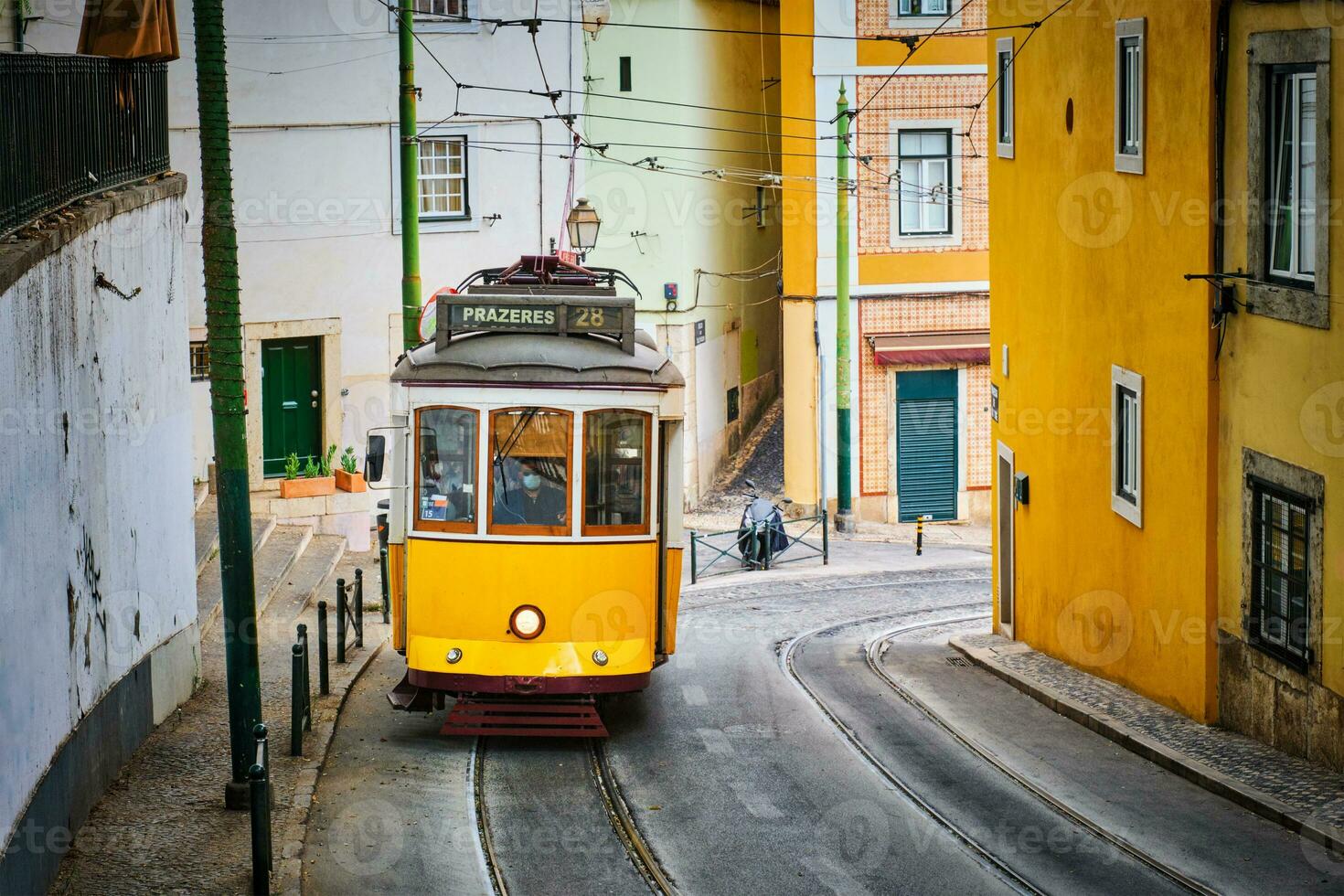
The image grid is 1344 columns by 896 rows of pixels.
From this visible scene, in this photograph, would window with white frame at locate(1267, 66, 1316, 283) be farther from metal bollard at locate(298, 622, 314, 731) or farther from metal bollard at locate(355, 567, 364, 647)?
metal bollard at locate(355, 567, 364, 647)

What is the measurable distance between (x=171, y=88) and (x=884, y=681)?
1532cm

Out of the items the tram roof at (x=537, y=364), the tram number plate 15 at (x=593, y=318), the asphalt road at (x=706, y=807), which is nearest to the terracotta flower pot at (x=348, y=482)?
the asphalt road at (x=706, y=807)

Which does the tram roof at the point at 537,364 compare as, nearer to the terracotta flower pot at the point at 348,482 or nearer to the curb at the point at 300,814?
the curb at the point at 300,814

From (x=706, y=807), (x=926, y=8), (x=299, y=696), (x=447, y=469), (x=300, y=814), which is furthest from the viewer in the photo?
(x=926, y=8)

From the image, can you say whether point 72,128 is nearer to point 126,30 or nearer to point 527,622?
point 126,30

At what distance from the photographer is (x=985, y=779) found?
40.5ft

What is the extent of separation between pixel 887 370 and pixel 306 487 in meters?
11.3

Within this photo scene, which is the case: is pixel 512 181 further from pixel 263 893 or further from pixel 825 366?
pixel 263 893

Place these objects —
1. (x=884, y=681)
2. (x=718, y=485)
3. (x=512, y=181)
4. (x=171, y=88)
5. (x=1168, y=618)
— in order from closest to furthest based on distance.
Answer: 1. (x=1168, y=618)
2. (x=884, y=681)
3. (x=171, y=88)
4. (x=512, y=181)
5. (x=718, y=485)

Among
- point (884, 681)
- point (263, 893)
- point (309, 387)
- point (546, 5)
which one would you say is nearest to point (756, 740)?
point (884, 681)

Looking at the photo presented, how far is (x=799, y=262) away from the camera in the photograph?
3036 cm

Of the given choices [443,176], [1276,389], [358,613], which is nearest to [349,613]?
[358,613]

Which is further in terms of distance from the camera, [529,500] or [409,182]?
[409,182]

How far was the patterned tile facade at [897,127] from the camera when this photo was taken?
30000 millimetres
